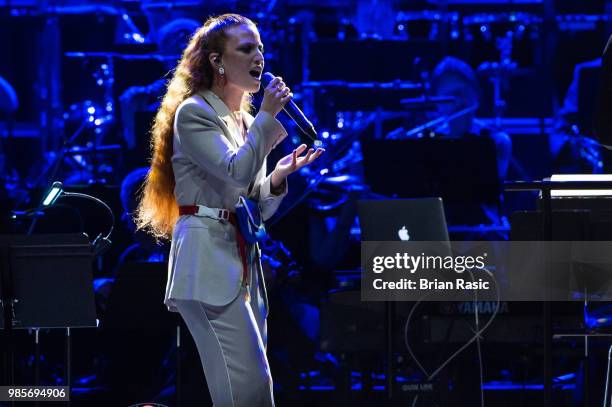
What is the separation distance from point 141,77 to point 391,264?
115 inches

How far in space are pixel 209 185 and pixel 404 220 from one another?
1958 millimetres

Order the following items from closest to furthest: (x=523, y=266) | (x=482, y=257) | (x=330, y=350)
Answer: (x=523, y=266) → (x=482, y=257) → (x=330, y=350)

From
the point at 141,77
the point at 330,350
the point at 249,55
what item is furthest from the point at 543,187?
the point at 141,77

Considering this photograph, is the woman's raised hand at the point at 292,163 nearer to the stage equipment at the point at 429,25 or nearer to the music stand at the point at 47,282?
the music stand at the point at 47,282

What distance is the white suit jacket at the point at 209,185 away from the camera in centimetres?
310

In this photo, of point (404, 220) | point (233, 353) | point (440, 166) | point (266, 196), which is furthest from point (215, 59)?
point (440, 166)

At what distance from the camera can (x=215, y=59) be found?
3324 millimetres

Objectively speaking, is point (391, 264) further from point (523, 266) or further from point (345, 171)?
point (345, 171)

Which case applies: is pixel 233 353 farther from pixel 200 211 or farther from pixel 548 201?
pixel 548 201

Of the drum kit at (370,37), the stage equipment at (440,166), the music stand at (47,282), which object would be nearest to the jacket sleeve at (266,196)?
the music stand at (47,282)

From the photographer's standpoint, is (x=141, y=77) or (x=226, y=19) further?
(x=141, y=77)

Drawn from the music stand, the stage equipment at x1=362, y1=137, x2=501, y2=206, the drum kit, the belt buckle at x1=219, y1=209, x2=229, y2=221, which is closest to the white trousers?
the belt buckle at x1=219, y1=209, x2=229, y2=221

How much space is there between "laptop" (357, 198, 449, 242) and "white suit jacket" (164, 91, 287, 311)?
1.78 metres

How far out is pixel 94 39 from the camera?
6.95 meters
